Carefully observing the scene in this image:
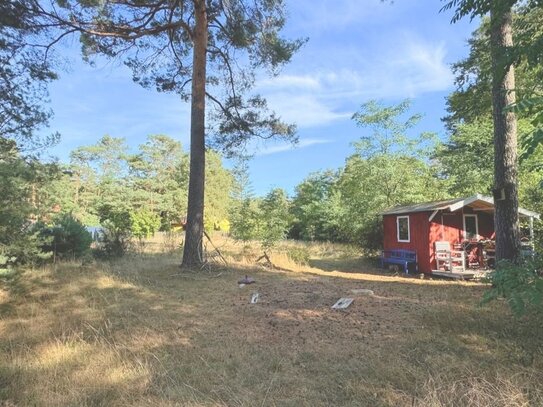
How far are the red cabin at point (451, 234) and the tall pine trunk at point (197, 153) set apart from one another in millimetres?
7276

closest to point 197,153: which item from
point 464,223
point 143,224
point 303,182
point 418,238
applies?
point 418,238

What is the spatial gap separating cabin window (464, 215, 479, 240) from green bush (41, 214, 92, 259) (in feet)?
40.5

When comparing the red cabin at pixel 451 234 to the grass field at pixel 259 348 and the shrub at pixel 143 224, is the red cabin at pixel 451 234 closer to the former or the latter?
the grass field at pixel 259 348

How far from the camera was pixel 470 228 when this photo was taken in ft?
45.4

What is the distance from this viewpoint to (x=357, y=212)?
58.6ft

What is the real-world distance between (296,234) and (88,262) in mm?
23819

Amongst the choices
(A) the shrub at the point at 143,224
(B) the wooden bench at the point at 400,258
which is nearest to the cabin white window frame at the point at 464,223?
(B) the wooden bench at the point at 400,258

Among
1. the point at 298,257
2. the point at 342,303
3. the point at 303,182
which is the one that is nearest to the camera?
the point at 342,303

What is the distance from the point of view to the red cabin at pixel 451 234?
42.1 feet

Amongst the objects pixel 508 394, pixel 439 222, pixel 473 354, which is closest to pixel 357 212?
pixel 439 222

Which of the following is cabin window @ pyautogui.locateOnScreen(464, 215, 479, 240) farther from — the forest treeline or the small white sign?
the small white sign

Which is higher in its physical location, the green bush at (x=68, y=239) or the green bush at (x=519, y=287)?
the green bush at (x=68, y=239)

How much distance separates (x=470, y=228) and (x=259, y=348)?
451 inches

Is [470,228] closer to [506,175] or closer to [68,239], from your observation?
[506,175]
